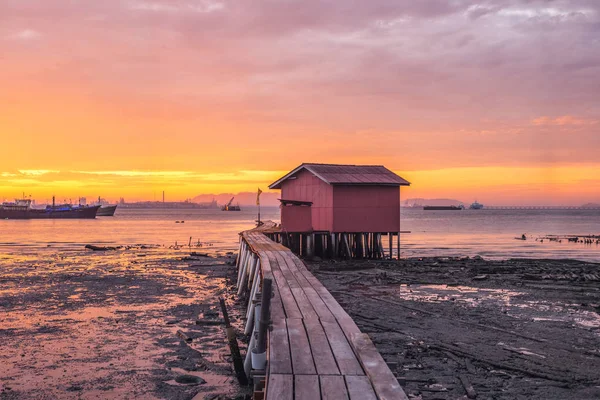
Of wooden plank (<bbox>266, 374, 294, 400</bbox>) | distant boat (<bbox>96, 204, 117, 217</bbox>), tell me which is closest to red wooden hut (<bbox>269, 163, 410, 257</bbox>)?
wooden plank (<bbox>266, 374, 294, 400</bbox>)

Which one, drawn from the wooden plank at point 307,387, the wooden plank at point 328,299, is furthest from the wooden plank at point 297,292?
the wooden plank at point 307,387

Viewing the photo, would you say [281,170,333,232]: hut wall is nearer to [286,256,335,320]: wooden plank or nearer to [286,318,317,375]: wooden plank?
[286,256,335,320]: wooden plank

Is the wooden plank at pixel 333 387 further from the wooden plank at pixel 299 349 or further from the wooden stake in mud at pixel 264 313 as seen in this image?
the wooden stake in mud at pixel 264 313

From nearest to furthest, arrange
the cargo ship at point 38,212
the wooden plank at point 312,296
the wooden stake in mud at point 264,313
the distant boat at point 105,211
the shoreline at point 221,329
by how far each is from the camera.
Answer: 1. the wooden stake in mud at point 264,313
2. the wooden plank at point 312,296
3. the shoreline at point 221,329
4. the cargo ship at point 38,212
5. the distant boat at point 105,211

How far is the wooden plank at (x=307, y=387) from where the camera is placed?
18.1ft

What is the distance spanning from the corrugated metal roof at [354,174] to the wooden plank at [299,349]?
69.5 feet

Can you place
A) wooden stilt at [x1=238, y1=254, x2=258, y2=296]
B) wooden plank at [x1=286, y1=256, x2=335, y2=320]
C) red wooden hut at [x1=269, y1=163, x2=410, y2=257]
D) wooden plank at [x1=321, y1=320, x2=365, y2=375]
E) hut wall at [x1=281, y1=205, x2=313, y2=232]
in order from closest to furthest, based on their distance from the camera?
1. wooden plank at [x1=321, y1=320, x2=365, y2=375]
2. wooden plank at [x1=286, y1=256, x2=335, y2=320]
3. wooden stilt at [x1=238, y1=254, x2=258, y2=296]
4. red wooden hut at [x1=269, y1=163, x2=410, y2=257]
5. hut wall at [x1=281, y1=205, x2=313, y2=232]

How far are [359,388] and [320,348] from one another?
149cm

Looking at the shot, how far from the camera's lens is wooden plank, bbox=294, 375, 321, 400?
18.1 ft

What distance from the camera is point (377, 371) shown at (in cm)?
611

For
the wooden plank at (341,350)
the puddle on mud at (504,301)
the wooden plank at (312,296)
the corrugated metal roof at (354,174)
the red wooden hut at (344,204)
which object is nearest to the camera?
the wooden plank at (341,350)

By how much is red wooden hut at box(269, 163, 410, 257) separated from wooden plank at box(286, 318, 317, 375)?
21207 millimetres

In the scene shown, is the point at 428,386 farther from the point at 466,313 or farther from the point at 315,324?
the point at 466,313

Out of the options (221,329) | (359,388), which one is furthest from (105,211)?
(359,388)
